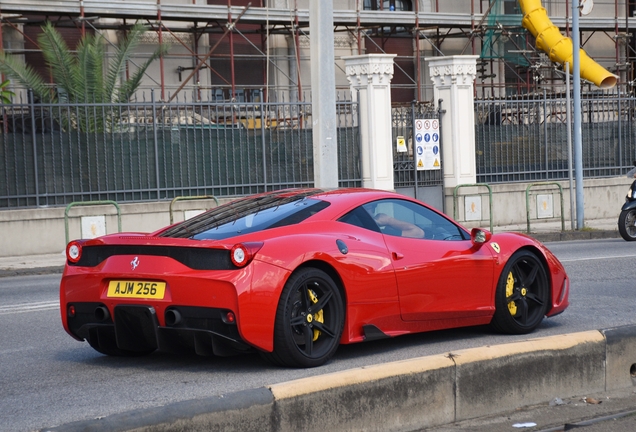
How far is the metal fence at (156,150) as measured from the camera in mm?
18250

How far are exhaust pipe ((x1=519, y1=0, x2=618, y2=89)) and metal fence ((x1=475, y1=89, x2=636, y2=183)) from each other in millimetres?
8484

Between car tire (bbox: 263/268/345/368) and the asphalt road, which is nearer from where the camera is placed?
the asphalt road

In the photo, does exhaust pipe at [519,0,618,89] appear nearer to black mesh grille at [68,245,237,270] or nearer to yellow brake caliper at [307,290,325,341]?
yellow brake caliper at [307,290,325,341]

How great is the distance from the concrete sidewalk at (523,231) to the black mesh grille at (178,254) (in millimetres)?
9399

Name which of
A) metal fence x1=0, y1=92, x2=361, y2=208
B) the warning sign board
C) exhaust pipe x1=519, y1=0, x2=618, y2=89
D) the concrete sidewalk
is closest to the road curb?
the concrete sidewalk

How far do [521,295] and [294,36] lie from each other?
75.9ft

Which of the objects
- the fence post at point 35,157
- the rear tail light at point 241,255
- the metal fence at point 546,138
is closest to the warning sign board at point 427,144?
the metal fence at point 546,138

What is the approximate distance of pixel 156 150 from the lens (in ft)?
64.1

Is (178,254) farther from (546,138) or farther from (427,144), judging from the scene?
(546,138)

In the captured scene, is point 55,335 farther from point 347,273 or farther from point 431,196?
point 431,196

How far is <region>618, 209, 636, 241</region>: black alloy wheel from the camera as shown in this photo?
1812 centimetres

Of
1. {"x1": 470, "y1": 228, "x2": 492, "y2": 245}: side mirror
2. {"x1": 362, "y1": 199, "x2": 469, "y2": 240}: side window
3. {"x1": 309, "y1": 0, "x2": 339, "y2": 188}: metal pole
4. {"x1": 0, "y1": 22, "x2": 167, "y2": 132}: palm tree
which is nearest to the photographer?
{"x1": 362, "y1": 199, "x2": 469, "y2": 240}: side window

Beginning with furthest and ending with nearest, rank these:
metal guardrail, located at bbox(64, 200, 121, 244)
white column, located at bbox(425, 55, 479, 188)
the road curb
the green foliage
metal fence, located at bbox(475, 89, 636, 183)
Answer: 1. metal fence, located at bbox(475, 89, 636, 183)
2. white column, located at bbox(425, 55, 479, 188)
3. the green foliage
4. metal guardrail, located at bbox(64, 200, 121, 244)
5. the road curb

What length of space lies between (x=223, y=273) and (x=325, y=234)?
916mm
